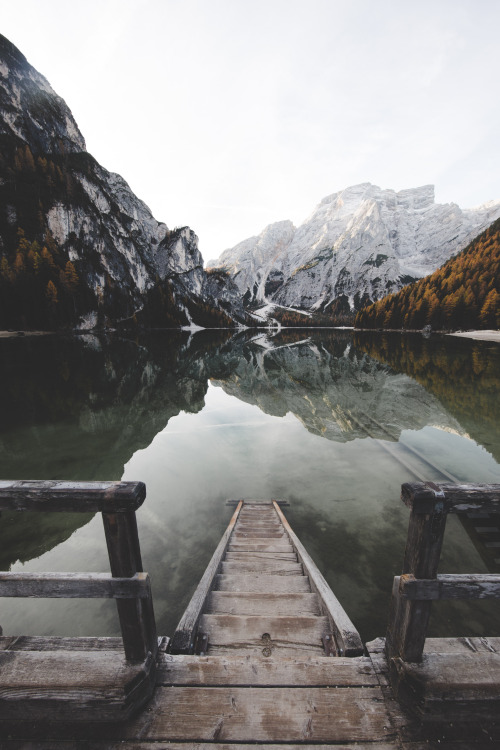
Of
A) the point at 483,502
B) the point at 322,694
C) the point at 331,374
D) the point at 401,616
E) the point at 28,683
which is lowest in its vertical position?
the point at 331,374

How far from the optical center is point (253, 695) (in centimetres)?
317

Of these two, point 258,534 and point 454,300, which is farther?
point 454,300

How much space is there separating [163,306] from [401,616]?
17573 cm

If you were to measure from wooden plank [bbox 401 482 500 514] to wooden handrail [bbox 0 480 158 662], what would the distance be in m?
2.55

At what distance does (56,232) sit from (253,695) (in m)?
174

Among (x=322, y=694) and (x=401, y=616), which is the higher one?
(x=401, y=616)

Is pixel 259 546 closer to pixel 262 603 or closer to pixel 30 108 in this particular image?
pixel 262 603

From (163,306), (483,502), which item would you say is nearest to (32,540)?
(483,502)

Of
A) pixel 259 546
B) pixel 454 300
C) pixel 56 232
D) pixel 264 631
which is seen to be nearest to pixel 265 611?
pixel 264 631

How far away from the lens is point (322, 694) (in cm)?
319

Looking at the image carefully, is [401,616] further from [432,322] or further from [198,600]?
[432,322]

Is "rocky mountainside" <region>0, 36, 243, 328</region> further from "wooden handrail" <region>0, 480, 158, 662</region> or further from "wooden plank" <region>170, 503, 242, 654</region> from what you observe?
"wooden handrail" <region>0, 480, 158, 662</region>

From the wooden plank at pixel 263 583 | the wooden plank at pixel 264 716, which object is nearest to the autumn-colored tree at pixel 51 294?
the wooden plank at pixel 263 583

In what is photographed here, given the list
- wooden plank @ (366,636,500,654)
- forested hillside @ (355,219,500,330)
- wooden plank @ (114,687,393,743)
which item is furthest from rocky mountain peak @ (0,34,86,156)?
wooden plank @ (366,636,500,654)
